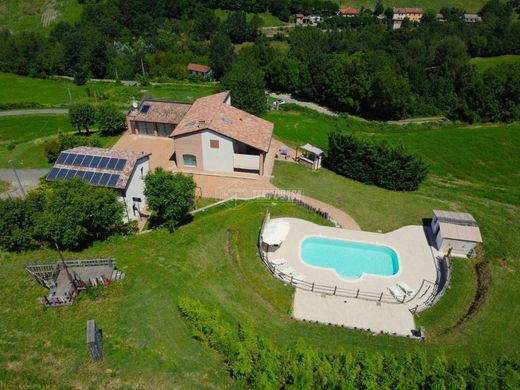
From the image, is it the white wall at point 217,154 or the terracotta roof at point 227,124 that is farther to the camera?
the white wall at point 217,154

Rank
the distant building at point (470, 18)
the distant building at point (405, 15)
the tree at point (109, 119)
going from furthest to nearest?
the distant building at point (405, 15) < the distant building at point (470, 18) < the tree at point (109, 119)

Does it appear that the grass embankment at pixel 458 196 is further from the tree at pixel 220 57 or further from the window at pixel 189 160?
the tree at pixel 220 57

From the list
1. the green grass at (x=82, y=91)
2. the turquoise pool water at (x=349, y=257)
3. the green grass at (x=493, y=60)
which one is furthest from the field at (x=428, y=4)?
the turquoise pool water at (x=349, y=257)

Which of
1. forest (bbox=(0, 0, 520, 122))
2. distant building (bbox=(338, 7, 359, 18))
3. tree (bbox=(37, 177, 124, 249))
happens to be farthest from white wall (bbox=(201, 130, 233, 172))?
distant building (bbox=(338, 7, 359, 18))

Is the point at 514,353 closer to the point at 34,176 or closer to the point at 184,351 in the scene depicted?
the point at 184,351

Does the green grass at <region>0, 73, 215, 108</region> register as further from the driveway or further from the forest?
the driveway

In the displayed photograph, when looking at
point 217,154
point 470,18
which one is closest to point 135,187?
point 217,154
